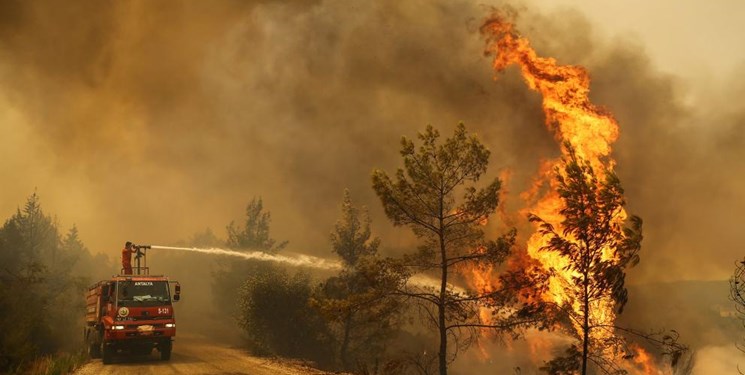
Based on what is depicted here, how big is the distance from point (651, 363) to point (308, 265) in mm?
Result: 28634

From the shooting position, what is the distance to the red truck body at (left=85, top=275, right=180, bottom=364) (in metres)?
22.6

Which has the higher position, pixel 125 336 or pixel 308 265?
pixel 308 265

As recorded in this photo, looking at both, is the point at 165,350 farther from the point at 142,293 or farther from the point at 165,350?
the point at 142,293

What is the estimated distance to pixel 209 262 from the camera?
95.0 m

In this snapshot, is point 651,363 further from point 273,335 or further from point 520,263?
point 273,335

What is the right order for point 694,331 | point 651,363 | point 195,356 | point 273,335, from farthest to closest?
point 694,331 < point 651,363 < point 273,335 < point 195,356

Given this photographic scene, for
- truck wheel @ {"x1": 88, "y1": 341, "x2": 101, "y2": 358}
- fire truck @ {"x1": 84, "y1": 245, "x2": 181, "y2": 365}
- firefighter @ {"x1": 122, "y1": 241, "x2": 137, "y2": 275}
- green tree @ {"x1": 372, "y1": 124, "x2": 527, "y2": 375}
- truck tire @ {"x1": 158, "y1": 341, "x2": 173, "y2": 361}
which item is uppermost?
green tree @ {"x1": 372, "y1": 124, "x2": 527, "y2": 375}

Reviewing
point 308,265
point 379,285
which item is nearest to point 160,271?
point 308,265

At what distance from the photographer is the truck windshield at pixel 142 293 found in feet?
76.1

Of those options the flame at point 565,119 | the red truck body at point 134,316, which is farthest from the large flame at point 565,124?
the red truck body at point 134,316

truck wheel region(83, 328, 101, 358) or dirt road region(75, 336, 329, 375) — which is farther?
truck wheel region(83, 328, 101, 358)

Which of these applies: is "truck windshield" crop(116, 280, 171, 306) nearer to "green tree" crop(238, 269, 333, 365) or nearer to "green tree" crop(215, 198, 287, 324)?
"green tree" crop(238, 269, 333, 365)

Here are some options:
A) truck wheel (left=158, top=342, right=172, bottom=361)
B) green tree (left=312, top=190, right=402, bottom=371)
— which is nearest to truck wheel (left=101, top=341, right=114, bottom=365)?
truck wheel (left=158, top=342, right=172, bottom=361)

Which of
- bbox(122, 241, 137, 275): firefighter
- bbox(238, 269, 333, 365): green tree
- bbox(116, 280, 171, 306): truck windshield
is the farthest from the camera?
bbox(238, 269, 333, 365): green tree
